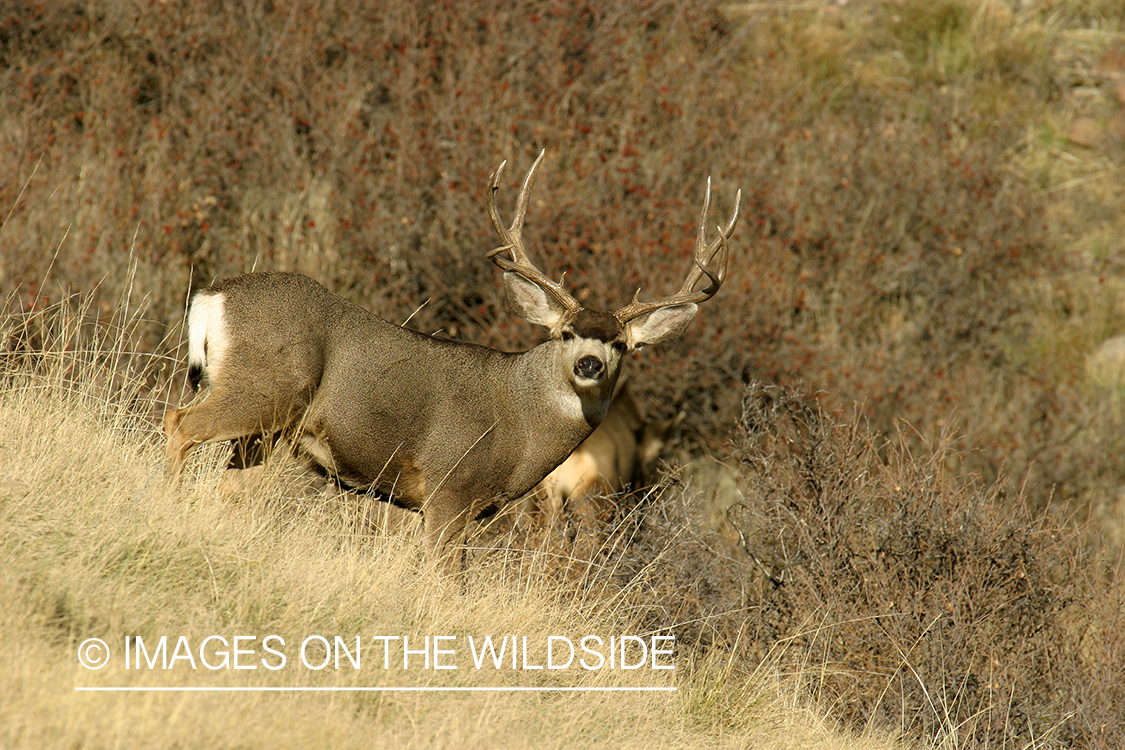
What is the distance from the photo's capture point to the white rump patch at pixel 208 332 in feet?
16.9

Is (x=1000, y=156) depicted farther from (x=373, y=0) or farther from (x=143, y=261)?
(x=143, y=261)

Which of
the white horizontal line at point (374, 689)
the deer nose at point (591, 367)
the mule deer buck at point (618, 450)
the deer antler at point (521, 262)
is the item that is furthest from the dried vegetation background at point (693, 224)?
the white horizontal line at point (374, 689)

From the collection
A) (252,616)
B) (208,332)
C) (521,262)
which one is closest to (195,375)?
(208,332)

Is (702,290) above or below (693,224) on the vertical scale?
above

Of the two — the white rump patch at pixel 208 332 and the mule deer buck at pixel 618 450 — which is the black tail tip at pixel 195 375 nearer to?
the white rump patch at pixel 208 332

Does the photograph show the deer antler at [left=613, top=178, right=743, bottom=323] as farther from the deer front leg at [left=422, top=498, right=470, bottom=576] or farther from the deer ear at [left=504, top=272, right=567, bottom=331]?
the deer front leg at [left=422, top=498, right=470, bottom=576]

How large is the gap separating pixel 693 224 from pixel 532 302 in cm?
480

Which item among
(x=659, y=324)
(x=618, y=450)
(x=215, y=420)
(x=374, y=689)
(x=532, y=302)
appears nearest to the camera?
(x=374, y=689)

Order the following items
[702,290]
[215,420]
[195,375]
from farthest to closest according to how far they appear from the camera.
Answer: [702,290]
[195,375]
[215,420]

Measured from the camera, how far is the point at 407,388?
17.8 feet

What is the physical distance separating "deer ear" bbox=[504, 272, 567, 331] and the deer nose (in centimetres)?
48

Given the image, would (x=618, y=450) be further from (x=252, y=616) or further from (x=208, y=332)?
(x=252, y=616)

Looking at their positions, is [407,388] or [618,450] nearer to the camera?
[407,388]

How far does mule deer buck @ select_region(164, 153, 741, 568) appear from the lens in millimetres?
5156
